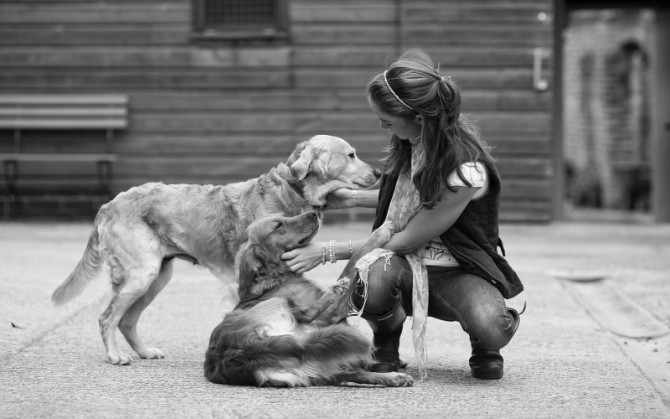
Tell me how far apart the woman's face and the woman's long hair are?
0.02m

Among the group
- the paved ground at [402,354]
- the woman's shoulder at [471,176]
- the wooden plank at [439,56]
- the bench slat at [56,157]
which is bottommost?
the paved ground at [402,354]

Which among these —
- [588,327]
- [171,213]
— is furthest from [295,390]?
[588,327]

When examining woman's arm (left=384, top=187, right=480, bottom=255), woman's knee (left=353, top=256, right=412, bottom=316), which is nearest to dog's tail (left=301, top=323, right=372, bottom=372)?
woman's knee (left=353, top=256, right=412, bottom=316)

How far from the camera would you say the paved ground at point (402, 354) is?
4.00 meters

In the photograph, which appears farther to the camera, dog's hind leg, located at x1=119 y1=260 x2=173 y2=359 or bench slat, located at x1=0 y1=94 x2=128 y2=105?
bench slat, located at x1=0 y1=94 x2=128 y2=105

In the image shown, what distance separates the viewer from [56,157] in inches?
468

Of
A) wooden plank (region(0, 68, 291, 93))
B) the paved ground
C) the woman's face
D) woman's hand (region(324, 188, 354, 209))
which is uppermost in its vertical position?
wooden plank (region(0, 68, 291, 93))

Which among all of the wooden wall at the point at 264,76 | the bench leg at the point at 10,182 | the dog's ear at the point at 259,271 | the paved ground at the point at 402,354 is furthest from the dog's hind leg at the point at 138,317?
the bench leg at the point at 10,182

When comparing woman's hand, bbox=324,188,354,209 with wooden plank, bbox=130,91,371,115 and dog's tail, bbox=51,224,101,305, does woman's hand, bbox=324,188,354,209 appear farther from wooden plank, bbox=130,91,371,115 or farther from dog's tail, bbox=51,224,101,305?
wooden plank, bbox=130,91,371,115

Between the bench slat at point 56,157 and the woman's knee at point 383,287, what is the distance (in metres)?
7.78

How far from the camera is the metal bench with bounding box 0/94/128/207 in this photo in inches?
469

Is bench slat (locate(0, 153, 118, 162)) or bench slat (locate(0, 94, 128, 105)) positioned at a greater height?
A: bench slat (locate(0, 94, 128, 105))

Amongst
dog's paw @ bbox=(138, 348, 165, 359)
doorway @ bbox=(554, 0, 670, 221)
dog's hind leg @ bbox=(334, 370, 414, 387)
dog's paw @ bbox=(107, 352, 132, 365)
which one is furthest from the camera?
doorway @ bbox=(554, 0, 670, 221)

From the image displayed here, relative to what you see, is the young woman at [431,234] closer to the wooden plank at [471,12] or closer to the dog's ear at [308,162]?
the dog's ear at [308,162]
